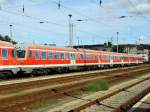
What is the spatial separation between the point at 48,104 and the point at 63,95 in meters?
3.94

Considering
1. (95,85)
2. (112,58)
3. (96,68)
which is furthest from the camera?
(112,58)

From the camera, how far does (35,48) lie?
3916 centimetres

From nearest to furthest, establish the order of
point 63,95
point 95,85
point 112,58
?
1. point 63,95
2. point 95,85
3. point 112,58

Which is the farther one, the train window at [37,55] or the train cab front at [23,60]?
the train window at [37,55]

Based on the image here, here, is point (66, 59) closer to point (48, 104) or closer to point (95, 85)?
point (95, 85)

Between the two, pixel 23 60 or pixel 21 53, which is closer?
pixel 23 60

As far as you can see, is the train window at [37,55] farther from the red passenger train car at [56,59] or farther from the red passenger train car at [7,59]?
the red passenger train car at [7,59]

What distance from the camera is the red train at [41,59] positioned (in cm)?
3306

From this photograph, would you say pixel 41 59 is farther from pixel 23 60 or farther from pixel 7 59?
pixel 7 59

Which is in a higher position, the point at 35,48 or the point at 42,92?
the point at 35,48

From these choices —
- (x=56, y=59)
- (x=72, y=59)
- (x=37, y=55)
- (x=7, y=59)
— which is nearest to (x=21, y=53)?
(x=37, y=55)

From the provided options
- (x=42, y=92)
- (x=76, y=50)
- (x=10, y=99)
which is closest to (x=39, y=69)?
(x=76, y=50)

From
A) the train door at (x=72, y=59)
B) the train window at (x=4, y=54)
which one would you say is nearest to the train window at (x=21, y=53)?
the train window at (x=4, y=54)

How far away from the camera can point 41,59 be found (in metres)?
40.3
